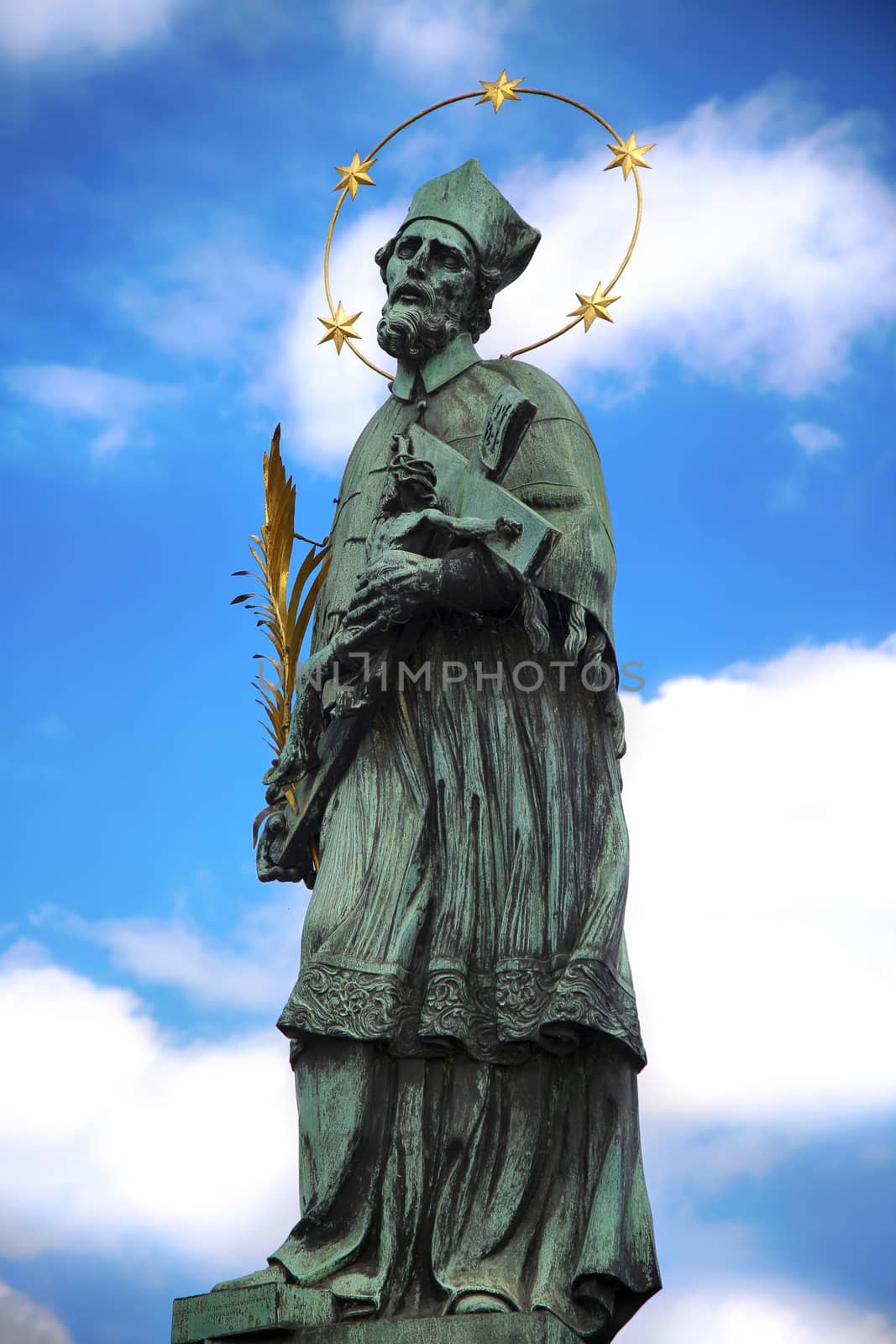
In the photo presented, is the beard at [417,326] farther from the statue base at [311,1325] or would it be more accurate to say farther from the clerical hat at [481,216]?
the statue base at [311,1325]

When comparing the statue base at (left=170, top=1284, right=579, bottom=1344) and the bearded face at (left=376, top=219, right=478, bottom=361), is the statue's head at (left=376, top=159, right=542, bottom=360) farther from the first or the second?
the statue base at (left=170, top=1284, right=579, bottom=1344)

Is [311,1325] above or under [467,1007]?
under

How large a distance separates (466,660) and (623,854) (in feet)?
2.86

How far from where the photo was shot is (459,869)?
682 cm

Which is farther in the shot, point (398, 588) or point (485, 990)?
point (398, 588)

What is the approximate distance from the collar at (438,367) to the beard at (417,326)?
0.11ft

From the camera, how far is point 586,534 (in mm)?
7031

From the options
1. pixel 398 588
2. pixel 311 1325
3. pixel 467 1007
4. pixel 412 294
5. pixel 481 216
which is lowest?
pixel 311 1325

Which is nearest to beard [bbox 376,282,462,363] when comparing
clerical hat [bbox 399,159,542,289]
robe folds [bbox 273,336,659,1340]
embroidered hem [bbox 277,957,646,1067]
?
clerical hat [bbox 399,159,542,289]

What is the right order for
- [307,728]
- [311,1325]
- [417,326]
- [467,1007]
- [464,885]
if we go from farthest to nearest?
[417,326], [307,728], [464,885], [467,1007], [311,1325]

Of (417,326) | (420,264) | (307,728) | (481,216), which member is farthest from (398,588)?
(481,216)

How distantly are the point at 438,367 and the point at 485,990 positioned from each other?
7.66 ft

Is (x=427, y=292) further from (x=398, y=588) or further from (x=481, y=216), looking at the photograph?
(x=398, y=588)

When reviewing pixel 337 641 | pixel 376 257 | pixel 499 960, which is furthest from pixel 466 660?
pixel 376 257
